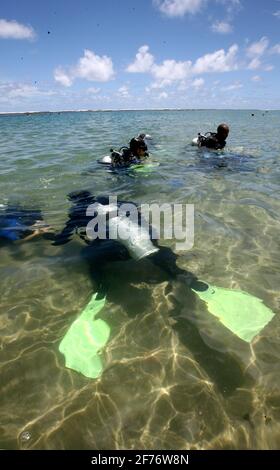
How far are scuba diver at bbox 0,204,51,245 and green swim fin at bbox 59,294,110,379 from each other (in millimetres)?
2795

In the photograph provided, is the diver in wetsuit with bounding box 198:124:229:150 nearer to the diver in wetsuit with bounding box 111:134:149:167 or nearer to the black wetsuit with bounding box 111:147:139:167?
the diver in wetsuit with bounding box 111:134:149:167

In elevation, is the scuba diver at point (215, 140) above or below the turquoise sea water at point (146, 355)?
above

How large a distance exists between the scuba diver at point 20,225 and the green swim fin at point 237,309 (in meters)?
3.55

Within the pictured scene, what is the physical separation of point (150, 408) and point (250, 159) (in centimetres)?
1192

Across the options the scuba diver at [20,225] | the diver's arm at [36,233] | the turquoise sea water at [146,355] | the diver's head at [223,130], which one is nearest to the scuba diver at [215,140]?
the diver's head at [223,130]

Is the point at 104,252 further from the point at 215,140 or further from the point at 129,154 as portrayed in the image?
the point at 215,140

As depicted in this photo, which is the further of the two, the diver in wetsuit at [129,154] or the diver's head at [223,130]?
the diver's head at [223,130]

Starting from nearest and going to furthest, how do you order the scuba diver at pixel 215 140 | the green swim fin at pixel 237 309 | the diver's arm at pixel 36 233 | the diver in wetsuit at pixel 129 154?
1. the green swim fin at pixel 237 309
2. the diver's arm at pixel 36 233
3. the diver in wetsuit at pixel 129 154
4. the scuba diver at pixel 215 140

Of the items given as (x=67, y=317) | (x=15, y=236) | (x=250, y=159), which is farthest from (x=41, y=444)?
(x=250, y=159)

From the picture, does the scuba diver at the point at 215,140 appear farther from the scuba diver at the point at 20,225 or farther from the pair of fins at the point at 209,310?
the pair of fins at the point at 209,310

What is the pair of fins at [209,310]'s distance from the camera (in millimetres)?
3666

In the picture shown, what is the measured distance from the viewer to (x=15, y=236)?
255 inches
